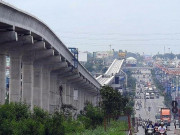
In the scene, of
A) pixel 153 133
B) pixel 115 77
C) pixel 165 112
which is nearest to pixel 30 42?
pixel 153 133

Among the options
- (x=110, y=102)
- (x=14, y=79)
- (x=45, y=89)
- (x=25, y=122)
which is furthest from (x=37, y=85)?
(x=25, y=122)

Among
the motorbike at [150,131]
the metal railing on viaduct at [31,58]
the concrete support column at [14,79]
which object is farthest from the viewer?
the motorbike at [150,131]

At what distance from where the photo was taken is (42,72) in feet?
192

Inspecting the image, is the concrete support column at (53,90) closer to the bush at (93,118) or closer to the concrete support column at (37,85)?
the concrete support column at (37,85)

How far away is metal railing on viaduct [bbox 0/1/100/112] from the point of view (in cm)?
3941

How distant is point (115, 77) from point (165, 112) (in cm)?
7839

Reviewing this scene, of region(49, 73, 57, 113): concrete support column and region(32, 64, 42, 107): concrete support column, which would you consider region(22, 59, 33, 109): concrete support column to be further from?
region(49, 73, 57, 113): concrete support column

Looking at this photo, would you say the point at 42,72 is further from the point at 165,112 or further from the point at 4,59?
the point at 165,112

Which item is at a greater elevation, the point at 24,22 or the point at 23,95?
the point at 24,22

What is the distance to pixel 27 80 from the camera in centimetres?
5103

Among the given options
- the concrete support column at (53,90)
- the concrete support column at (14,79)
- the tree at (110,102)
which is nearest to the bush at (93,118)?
the concrete support column at (14,79)

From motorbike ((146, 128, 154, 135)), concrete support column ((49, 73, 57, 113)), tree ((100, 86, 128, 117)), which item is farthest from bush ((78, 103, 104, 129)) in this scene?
concrete support column ((49, 73, 57, 113))

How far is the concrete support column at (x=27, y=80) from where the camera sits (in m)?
50.9

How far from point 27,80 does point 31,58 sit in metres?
1.58
